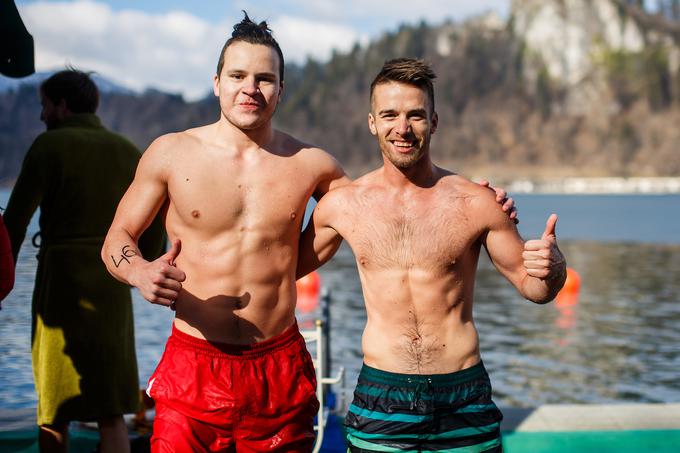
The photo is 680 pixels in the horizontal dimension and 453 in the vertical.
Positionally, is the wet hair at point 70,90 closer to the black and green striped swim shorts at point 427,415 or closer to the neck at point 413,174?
the neck at point 413,174

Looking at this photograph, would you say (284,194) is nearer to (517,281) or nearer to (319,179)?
(319,179)

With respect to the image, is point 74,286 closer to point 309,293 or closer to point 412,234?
point 412,234

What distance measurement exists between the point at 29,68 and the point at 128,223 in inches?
52.5

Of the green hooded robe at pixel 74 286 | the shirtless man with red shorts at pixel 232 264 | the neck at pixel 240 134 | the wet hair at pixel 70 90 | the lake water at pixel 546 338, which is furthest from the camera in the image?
the lake water at pixel 546 338

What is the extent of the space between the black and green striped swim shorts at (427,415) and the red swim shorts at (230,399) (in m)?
0.25

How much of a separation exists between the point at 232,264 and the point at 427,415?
92 cm

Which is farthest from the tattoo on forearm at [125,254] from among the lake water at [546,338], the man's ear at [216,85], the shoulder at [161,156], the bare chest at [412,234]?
the lake water at [546,338]

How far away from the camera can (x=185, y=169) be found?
11.2 ft

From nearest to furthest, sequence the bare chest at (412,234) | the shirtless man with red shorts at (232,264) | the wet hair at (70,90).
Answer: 1. the shirtless man with red shorts at (232,264)
2. the bare chest at (412,234)
3. the wet hair at (70,90)

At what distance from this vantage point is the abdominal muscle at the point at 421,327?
3303mm

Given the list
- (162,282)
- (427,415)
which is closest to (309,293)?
(427,415)

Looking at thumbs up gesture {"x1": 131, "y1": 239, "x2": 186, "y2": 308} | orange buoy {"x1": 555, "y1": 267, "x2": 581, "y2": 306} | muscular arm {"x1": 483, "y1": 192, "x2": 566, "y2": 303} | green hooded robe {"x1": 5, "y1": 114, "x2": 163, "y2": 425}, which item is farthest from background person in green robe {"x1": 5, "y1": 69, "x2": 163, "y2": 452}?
orange buoy {"x1": 555, "y1": 267, "x2": 581, "y2": 306}

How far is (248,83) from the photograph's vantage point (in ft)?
10.8

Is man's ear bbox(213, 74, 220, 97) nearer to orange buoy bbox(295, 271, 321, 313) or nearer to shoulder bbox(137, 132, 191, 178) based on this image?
shoulder bbox(137, 132, 191, 178)
